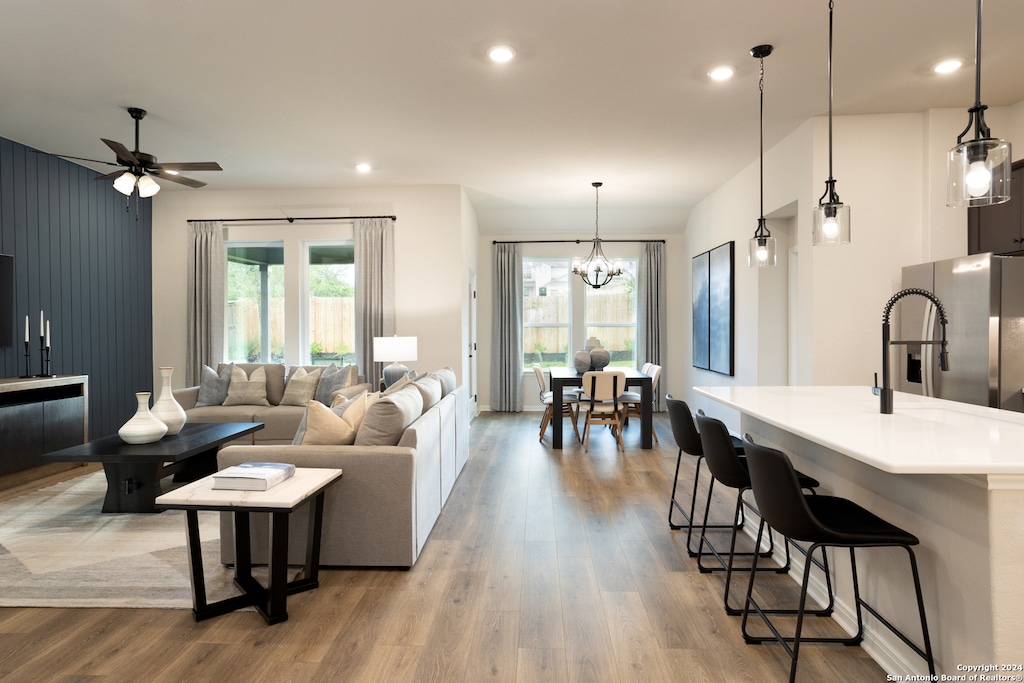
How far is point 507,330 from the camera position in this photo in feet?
27.4

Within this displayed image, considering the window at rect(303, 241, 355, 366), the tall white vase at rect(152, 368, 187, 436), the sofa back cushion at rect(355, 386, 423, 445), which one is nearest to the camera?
the sofa back cushion at rect(355, 386, 423, 445)

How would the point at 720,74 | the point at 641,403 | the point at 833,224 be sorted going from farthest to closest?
the point at 641,403
the point at 720,74
the point at 833,224

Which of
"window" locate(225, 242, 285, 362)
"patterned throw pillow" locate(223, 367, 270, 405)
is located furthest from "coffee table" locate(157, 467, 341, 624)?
"window" locate(225, 242, 285, 362)

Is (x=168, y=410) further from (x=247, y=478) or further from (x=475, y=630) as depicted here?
(x=475, y=630)

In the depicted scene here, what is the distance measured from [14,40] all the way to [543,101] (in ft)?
10.2

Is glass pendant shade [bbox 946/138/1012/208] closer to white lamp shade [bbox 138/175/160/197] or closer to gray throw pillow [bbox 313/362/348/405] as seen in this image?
white lamp shade [bbox 138/175/160/197]

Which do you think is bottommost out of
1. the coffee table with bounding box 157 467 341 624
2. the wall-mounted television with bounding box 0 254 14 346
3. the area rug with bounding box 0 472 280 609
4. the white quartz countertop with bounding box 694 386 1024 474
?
the area rug with bounding box 0 472 280 609

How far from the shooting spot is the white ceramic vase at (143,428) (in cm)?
371

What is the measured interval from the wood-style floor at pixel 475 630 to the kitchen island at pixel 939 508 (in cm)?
28

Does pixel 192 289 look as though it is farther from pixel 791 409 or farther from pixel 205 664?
pixel 791 409

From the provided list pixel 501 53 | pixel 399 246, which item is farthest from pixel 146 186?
pixel 399 246

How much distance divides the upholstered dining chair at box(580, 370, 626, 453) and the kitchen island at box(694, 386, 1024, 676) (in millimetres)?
3044

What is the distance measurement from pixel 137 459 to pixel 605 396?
3865 mm

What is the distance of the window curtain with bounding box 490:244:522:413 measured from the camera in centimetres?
833
